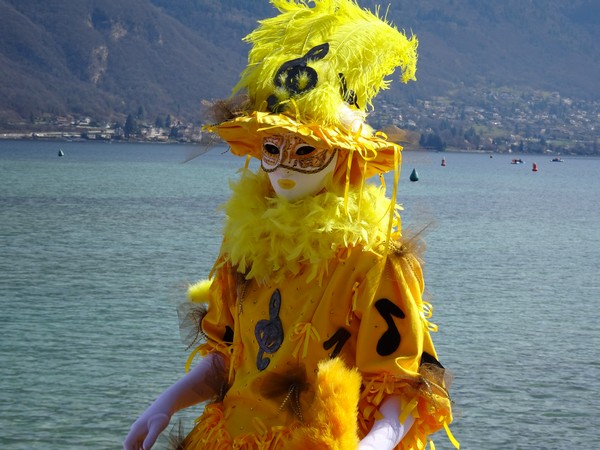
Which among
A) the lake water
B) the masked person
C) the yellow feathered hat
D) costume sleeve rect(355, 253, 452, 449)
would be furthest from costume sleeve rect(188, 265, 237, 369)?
costume sleeve rect(355, 253, 452, 449)

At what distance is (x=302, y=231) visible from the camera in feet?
9.29

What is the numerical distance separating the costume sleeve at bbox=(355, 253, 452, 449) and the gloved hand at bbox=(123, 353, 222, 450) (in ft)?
1.83

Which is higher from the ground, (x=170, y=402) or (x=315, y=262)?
(x=315, y=262)

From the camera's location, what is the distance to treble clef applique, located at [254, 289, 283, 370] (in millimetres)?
2867

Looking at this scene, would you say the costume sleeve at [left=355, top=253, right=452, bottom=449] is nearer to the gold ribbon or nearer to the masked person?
the masked person

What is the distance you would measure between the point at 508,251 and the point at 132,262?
8.59m

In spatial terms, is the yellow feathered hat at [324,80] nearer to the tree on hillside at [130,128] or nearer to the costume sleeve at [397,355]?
the costume sleeve at [397,355]

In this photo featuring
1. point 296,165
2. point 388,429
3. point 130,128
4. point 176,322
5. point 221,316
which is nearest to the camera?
point 388,429

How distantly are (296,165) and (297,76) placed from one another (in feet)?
0.77

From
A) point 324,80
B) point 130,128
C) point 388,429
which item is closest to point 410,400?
point 388,429

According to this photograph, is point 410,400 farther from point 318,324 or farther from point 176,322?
point 176,322

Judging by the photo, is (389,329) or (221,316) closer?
(389,329)

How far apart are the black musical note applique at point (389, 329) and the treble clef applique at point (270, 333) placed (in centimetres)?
29

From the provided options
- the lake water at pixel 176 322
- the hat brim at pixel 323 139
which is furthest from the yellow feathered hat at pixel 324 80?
the lake water at pixel 176 322
